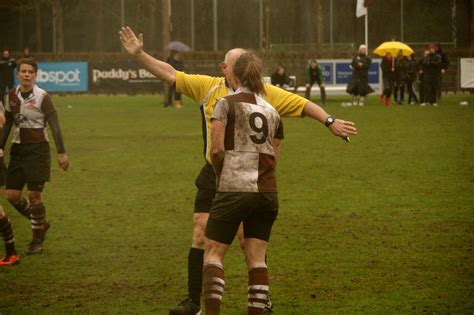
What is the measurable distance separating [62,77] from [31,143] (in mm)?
40594

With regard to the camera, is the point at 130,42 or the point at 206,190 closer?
the point at 206,190

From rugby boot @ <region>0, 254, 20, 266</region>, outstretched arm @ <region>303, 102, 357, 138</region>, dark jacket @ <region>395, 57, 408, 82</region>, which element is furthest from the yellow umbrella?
outstretched arm @ <region>303, 102, 357, 138</region>

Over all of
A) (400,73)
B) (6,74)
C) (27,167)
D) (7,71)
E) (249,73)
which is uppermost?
(249,73)

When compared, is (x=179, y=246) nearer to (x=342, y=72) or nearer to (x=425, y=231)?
(x=425, y=231)

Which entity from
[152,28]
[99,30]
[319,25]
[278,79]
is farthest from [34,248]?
[99,30]

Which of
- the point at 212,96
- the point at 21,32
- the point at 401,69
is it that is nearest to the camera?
the point at 212,96

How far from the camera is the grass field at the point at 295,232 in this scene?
8172 mm

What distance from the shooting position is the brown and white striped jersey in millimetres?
6414

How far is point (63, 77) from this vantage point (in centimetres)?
5028

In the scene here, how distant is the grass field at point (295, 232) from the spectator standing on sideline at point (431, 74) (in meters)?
12.6

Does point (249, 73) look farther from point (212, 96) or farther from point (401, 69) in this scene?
point (401, 69)

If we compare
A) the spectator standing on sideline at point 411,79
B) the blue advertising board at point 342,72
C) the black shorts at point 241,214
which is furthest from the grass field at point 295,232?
the blue advertising board at point 342,72

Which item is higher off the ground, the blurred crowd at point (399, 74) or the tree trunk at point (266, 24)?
the tree trunk at point (266, 24)

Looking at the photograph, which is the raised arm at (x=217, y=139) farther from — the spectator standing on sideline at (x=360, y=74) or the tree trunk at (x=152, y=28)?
the tree trunk at (x=152, y=28)
